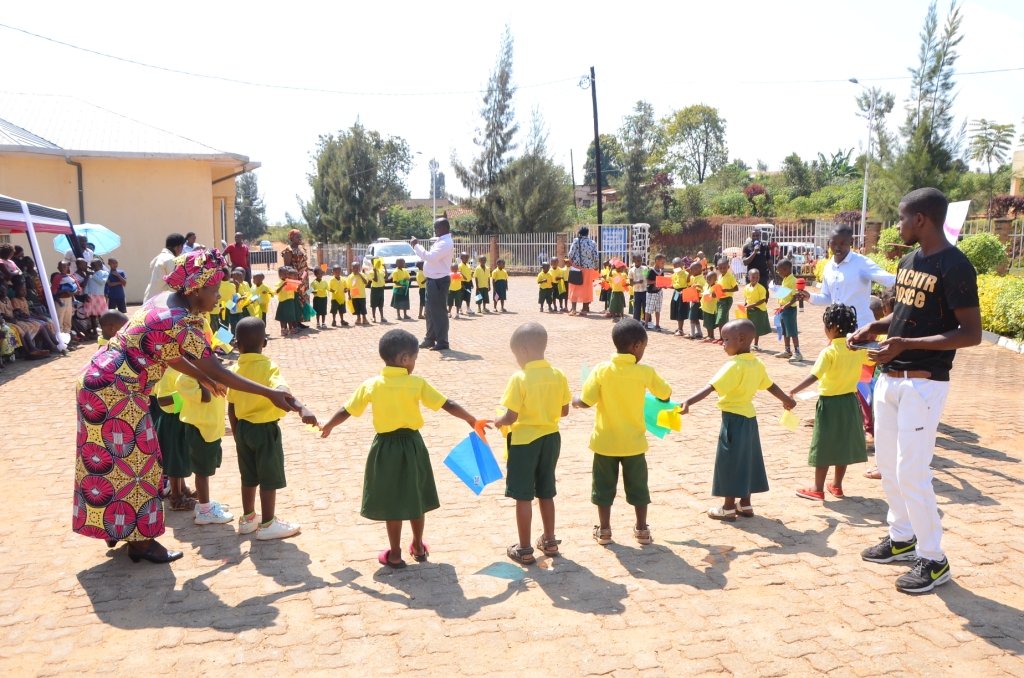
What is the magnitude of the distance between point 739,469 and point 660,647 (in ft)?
6.07

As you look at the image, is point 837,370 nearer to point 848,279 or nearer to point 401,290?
point 848,279

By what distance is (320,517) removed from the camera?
207 inches

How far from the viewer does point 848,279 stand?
696 cm

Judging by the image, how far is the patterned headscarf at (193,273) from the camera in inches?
174

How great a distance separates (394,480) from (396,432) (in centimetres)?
27

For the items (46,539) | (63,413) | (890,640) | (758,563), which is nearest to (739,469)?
(758,563)

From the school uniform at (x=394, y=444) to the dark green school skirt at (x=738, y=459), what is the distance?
6.81 ft

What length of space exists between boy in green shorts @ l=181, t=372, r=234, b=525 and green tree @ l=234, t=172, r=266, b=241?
7822 centimetres

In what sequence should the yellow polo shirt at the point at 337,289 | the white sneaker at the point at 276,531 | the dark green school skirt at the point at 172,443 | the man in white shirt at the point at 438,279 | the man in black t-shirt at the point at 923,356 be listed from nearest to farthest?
the man in black t-shirt at the point at 923,356
the white sneaker at the point at 276,531
the dark green school skirt at the point at 172,443
the man in white shirt at the point at 438,279
the yellow polo shirt at the point at 337,289

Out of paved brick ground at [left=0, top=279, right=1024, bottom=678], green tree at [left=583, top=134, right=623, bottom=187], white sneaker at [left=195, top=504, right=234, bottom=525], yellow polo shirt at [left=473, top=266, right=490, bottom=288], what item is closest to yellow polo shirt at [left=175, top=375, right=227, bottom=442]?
white sneaker at [left=195, top=504, right=234, bottom=525]

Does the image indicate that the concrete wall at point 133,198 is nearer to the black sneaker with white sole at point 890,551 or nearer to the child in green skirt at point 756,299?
the child in green skirt at point 756,299

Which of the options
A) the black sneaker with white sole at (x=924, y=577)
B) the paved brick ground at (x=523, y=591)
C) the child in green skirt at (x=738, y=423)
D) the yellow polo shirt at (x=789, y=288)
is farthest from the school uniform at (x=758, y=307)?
the black sneaker with white sole at (x=924, y=577)

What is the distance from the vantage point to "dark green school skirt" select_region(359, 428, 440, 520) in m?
4.28

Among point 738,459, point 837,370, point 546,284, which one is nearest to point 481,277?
point 546,284
